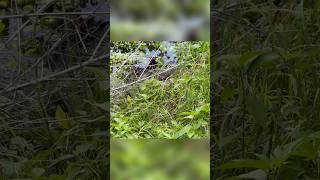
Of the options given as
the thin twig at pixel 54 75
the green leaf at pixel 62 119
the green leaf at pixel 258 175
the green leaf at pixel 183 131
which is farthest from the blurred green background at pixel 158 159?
the green leaf at pixel 258 175

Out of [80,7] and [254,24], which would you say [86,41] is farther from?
[254,24]

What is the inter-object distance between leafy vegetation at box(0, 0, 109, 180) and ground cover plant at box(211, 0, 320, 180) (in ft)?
1.28

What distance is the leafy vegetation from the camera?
5.16 ft

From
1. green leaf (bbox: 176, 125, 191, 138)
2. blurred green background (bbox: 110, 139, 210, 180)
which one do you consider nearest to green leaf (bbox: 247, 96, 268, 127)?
blurred green background (bbox: 110, 139, 210, 180)

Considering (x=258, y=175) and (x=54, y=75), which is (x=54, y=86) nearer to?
(x=54, y=75)

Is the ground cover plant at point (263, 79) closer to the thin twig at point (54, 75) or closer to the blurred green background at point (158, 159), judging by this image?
the blurred green background at point (158, 159)

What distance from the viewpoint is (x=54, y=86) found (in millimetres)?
1592

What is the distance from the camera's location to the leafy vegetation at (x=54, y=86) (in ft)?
5.16

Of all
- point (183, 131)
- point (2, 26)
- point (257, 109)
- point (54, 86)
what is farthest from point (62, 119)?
point (257, 109)

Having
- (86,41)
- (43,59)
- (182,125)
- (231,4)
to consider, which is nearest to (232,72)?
(231,4)

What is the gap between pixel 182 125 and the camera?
1885 millimetres

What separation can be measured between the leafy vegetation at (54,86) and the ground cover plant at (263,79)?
1.28 ft

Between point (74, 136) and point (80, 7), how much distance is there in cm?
43

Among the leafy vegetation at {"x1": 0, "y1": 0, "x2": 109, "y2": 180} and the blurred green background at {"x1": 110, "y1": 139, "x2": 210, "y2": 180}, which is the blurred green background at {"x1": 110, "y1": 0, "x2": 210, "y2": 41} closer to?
the leafy vegetation at {"x1": 0, "y1": 0, "x2": 109, "y2": 180}
